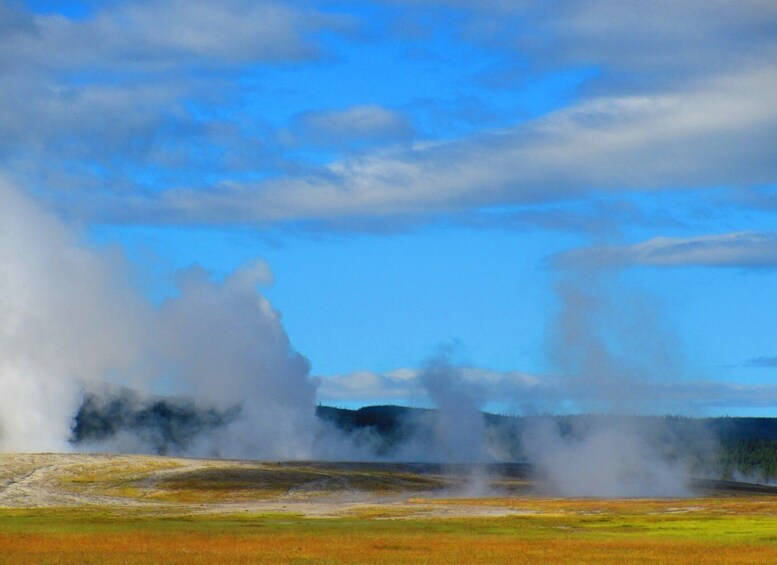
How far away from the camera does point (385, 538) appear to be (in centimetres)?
6788

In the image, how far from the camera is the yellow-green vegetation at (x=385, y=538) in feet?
185

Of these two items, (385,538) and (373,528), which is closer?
(385,538)

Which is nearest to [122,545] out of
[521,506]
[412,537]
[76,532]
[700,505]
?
[76,532]

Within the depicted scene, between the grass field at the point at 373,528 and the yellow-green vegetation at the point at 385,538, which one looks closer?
the yellow-green vegetation at the point at 385,538

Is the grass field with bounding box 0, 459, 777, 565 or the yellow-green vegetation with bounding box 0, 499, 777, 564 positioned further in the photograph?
the grass field with bounding box 0, 459, 777, 565

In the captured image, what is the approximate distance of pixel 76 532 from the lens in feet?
234

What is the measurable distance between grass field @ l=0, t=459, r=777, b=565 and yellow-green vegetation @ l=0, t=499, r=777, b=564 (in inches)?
3.2

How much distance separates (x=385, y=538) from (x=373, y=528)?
8.79 meters

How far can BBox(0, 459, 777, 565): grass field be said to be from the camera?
57281 millimetres

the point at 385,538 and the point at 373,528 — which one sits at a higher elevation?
the point at 373,528

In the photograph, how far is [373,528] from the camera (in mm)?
76562

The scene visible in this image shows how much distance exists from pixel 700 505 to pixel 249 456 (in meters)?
99.5

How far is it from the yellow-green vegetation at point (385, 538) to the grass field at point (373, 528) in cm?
8

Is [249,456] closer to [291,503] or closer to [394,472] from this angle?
[394,472]
